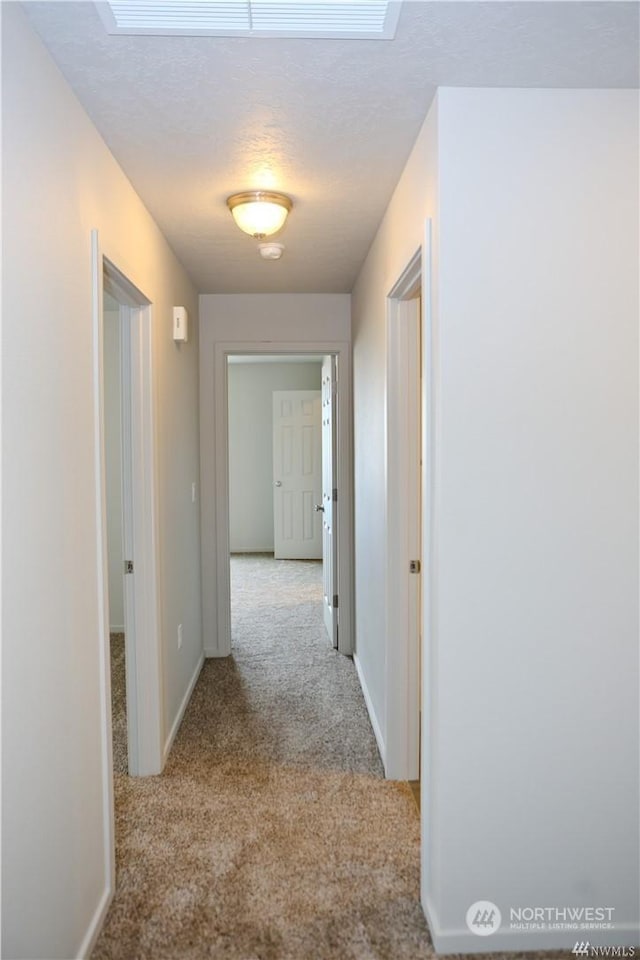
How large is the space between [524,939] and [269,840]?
0.93 metres

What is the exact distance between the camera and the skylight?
58.6 inches

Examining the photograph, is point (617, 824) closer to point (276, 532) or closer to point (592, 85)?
point (592, 85)

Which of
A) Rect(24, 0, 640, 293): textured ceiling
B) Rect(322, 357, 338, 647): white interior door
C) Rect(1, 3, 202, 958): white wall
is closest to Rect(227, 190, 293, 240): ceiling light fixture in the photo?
Rect(24, 0, 640, 293): textured ceiling

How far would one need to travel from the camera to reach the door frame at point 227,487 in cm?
448

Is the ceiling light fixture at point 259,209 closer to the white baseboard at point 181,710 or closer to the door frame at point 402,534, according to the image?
the door frame at point 402,534

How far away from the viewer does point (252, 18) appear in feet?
4.98

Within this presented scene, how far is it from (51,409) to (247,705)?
2.52 meters

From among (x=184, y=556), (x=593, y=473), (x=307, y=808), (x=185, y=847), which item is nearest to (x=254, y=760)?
(x=307, y=808)

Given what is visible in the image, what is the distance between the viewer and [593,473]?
1889mm

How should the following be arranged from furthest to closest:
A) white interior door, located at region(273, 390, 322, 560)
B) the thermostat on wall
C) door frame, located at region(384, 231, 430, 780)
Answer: white interior door, located at region(273, 390, 322, 560) < the thermostat on wall < door frame, located at region(384, 231, 430, 780)

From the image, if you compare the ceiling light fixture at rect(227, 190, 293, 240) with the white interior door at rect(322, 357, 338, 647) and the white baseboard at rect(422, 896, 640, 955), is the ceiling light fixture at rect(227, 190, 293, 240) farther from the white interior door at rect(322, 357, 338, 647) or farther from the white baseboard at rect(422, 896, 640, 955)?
the white baseboard at rect(422, 896, 640, 955)

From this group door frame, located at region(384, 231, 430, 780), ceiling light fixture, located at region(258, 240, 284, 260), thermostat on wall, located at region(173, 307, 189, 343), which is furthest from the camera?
thermostat on wall, located at region(173, 307, 189, 343)

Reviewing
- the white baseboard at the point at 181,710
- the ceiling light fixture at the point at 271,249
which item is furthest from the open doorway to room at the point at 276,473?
the ceiling light fixture at the point at 271,249

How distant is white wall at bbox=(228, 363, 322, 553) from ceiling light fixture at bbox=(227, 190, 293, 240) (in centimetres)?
573
